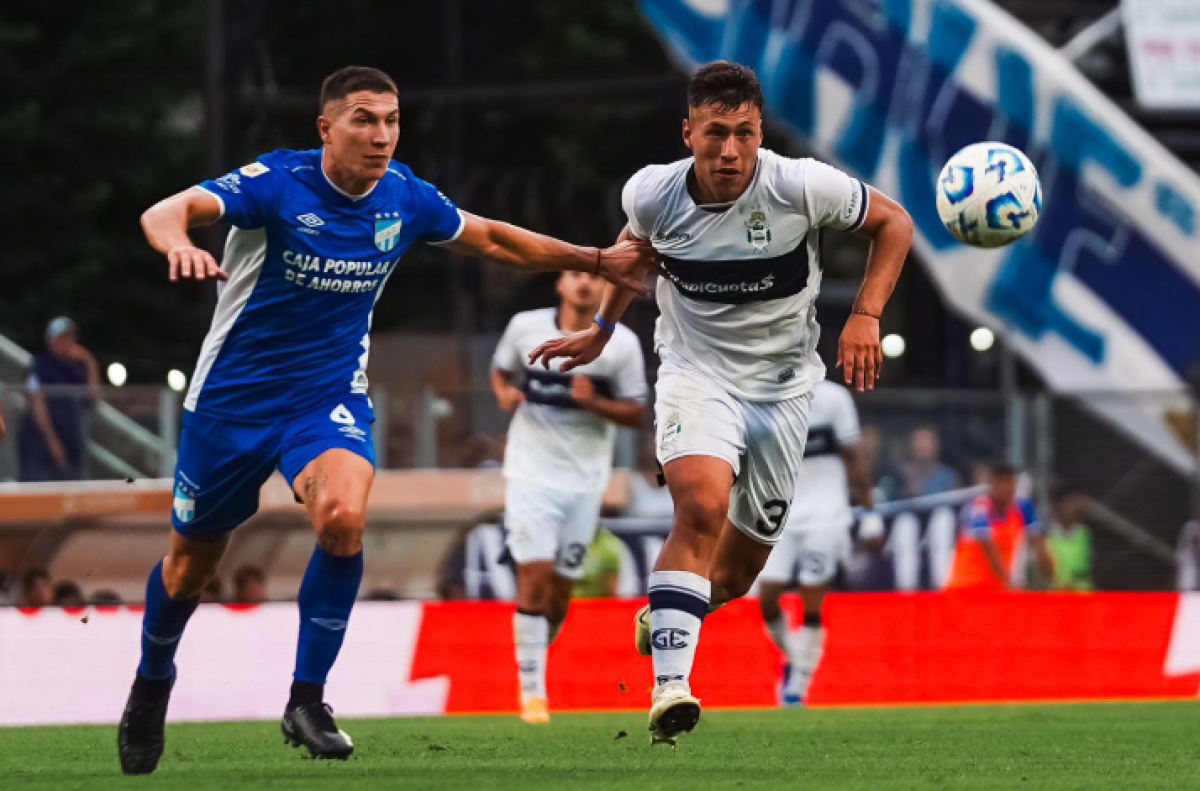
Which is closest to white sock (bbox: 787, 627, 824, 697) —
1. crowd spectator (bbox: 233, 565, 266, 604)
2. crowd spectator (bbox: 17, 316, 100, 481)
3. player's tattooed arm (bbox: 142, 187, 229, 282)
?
crowd spectator (bbox: 233, 565, 266, 604)

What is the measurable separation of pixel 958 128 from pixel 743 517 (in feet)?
42.3

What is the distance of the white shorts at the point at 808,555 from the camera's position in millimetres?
14320

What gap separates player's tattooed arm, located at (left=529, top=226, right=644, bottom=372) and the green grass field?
155 cm

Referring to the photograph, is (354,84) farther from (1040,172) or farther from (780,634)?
(1040,172)

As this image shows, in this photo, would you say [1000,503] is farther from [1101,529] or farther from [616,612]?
[616,612]

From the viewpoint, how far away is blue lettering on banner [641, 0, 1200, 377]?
69.6 feet

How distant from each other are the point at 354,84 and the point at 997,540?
395 inches

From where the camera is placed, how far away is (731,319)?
29.3 feet

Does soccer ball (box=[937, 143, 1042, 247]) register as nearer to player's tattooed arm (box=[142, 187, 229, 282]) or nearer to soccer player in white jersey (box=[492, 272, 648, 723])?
player's tattooed arm (box=[142, 187, 229, 282])

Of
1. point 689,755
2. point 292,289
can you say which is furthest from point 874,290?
point 292,289

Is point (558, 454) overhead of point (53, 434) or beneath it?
overhead

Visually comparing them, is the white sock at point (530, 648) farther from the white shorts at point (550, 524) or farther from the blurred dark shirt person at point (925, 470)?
the blurred dark shirt person at point (925, 470)

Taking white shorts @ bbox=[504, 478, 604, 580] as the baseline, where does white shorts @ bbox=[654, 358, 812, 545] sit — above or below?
above

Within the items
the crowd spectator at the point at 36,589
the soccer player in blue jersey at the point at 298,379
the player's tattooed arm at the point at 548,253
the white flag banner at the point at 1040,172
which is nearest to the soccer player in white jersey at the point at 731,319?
the player's tattooed arm at the point at 548,253
